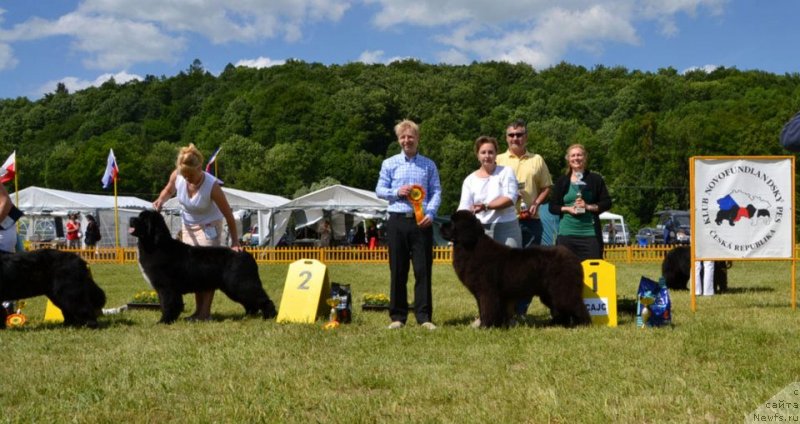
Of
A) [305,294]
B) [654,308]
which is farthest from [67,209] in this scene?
[654,308]

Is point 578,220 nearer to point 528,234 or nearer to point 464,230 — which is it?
point 528,234

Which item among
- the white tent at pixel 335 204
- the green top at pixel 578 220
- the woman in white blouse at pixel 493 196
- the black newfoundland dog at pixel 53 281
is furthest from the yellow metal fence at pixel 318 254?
the woman in white blouse at pixel 493 196

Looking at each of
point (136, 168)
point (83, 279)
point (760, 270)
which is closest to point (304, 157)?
point (136, 168)

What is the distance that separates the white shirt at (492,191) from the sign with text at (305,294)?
1.56 metres

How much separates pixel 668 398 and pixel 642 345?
60.7 inches

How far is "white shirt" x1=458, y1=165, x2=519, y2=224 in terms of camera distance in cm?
630

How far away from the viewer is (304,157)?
2372 inches

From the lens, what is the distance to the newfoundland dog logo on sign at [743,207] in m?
7.50

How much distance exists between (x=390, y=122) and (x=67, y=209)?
159ft

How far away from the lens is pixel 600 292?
633 cm

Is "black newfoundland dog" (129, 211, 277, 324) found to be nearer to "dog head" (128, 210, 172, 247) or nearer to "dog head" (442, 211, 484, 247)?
"dog head" (128, 210, 172, 247)

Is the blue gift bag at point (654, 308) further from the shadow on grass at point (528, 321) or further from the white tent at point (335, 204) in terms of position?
the white tent at point (335, 204)

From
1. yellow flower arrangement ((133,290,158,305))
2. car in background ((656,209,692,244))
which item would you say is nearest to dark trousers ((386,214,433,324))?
yellow flower arrangement ((133,290,158,305))

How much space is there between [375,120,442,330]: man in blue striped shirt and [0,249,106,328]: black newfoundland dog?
2.82m
